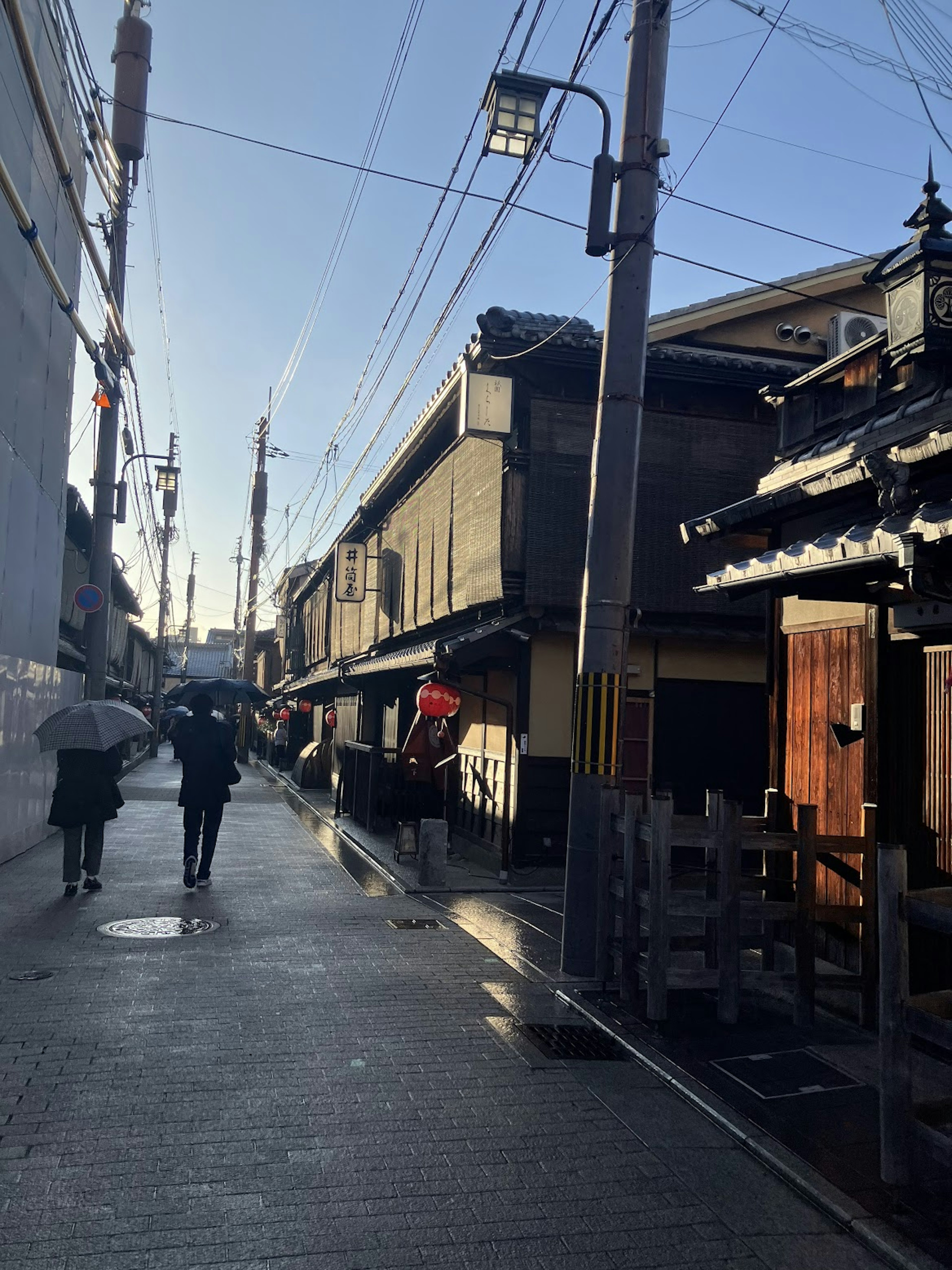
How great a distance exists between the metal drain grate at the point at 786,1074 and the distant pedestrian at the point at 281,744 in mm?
34236

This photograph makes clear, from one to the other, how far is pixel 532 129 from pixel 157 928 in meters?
7.95

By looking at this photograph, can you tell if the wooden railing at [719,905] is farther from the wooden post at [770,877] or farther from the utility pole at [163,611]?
the utility pole at [163,611]

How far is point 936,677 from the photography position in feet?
21.6

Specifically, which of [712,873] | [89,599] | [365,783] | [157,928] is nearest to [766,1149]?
[712,873]

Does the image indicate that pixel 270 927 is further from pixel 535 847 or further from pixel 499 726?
pixel 499 726

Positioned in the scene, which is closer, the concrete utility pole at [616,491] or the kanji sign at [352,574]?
the concrete utility pole at [616,491]

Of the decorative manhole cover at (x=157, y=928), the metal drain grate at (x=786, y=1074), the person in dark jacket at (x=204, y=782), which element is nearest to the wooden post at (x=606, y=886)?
the metal drain grate at (x=786, y=1074)

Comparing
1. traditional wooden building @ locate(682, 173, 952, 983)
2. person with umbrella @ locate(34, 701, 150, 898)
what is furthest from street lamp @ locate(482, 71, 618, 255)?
person with umbrella @ locate(34, 701, 150, 898)

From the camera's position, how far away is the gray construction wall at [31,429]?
11211mm

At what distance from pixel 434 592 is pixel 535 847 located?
609 centimetres

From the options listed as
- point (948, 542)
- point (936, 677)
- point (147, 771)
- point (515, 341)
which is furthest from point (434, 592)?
point (147, 771)

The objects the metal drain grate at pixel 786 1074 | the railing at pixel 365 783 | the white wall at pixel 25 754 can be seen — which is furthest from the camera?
the railing at pixel 365 783

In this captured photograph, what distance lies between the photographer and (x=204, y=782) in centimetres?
1134

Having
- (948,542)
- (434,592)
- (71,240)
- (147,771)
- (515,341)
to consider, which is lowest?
(147,771)
